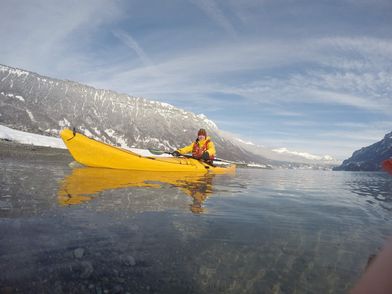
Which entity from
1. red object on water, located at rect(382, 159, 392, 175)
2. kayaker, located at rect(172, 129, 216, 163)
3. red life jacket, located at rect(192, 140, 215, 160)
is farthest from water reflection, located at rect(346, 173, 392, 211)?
red life jacket, located at rect(192, 140, 215, 160)

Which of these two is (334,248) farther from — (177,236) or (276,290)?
(177,236)

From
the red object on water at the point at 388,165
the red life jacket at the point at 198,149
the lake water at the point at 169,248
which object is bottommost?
the lake water at the point at 169,248

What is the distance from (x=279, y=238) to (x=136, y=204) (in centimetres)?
363

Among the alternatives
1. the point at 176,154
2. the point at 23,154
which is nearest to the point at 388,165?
the point at 176,154

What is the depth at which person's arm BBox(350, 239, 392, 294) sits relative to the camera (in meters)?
1.33

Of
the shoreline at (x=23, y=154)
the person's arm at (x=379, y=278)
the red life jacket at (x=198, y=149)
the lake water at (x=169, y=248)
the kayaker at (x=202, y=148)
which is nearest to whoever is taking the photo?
the person's arm at (x=379, y=278)

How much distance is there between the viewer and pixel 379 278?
1.36m

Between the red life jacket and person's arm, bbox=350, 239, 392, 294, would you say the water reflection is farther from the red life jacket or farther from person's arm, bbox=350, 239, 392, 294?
person's arm, bbox=350, 239, 392, 294

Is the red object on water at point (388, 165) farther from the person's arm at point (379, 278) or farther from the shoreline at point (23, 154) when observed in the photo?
the shoreline at point (23, 154)

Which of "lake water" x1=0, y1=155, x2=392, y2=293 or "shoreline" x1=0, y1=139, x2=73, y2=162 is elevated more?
"shoreline" x1=0, y1=139, x2=73, y2=162

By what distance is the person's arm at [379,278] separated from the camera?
1.33 meters

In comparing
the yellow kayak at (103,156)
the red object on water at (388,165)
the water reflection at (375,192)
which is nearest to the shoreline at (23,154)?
the yellow kayak at (103,156)

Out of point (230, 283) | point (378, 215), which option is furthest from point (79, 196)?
point (378, 215)

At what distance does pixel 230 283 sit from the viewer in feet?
11.8
